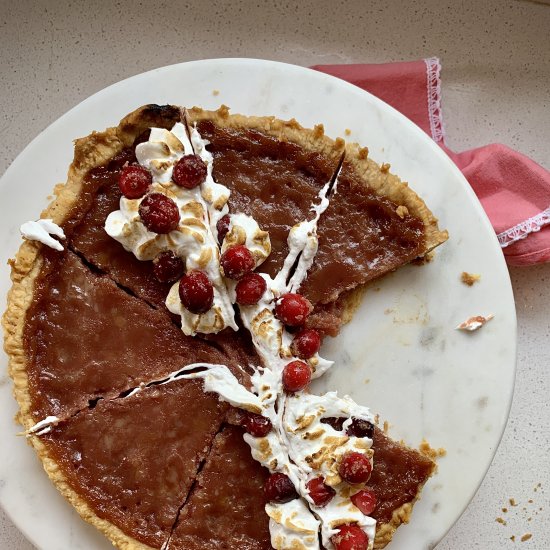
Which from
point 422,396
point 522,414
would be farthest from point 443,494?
point 522,414

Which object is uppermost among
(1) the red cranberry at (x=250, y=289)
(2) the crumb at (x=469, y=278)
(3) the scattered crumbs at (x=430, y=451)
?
(2) the crumb at (x=469, y=278)

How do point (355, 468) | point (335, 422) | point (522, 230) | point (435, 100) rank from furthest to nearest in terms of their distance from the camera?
1. point (435, 100)
2. point (522, 230)
3. point (335, 422)
4. point (355, 468)

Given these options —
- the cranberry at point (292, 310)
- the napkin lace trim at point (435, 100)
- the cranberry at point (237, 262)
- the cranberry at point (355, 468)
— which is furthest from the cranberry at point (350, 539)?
the napkin lace trim at point (435, 100)

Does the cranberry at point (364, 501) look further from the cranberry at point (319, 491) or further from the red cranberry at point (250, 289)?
the red cranberry at point (250, 289)

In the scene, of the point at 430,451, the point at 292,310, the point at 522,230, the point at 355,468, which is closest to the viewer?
the point at 355,468

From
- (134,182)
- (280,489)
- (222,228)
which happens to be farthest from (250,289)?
(280,489)

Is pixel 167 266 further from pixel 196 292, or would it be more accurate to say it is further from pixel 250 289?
pixel 250 289

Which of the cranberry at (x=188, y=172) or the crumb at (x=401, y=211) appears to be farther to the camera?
the crumb at (x=401, y=211)
